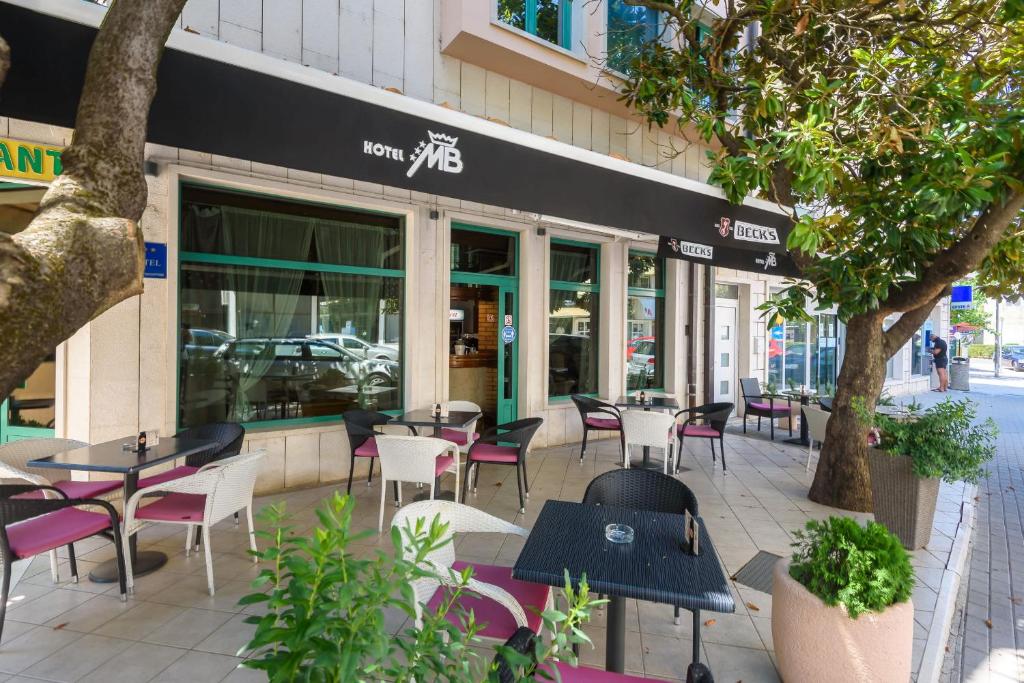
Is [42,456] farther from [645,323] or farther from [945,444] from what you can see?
[645,323]

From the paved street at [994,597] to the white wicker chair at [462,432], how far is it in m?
3.79

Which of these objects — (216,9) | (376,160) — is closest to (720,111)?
(376,160)

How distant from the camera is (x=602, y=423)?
6.86 metres

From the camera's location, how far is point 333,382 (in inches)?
234

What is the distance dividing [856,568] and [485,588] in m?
1.63

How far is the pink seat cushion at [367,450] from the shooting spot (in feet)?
16.8

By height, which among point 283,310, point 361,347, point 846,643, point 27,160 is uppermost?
point 27,160

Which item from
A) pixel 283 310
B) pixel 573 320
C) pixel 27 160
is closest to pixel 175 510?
pixel 283 310

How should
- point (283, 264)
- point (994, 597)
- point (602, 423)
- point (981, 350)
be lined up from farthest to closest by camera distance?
point (981, 350), point (602, 423), point (283, 264), point (994, 597)

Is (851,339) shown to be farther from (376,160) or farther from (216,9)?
(216,9)

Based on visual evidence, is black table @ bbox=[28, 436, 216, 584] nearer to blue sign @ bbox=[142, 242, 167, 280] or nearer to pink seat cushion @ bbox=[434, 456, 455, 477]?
blue sign @ bbox=[142, 242, 167, 280]

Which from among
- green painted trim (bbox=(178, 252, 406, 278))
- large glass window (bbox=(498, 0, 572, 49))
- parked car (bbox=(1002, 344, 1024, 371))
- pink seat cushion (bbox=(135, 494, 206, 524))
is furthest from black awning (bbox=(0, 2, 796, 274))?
parked car (bbox=(1002, 344, 1024, 371))

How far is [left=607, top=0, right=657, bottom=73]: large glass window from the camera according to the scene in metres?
7.67

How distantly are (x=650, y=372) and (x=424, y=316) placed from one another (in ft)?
15.2
